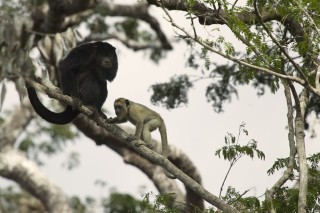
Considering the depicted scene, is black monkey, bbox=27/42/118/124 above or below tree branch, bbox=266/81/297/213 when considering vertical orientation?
above

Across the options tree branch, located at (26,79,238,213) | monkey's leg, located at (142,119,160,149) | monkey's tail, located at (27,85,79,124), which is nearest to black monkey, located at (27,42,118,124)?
monkey's tail, located at (27,85,79,124)

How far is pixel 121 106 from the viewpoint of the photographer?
28.8ft

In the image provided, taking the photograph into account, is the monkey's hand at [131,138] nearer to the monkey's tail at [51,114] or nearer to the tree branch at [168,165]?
the tree branch at [168,165]

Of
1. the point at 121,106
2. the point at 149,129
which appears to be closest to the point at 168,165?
the point at 149,129

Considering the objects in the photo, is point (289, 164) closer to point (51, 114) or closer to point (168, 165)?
point (168, 165)

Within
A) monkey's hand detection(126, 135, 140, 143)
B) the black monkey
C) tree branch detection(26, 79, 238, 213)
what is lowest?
tree branch detection(26, 79, 238, 213)

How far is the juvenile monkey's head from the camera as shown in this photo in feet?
28.7

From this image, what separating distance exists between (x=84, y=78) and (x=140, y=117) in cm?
101

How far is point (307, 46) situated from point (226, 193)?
1583 mm

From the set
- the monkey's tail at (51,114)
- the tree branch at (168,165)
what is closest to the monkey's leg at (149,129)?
the monkey's tail at (51,114)

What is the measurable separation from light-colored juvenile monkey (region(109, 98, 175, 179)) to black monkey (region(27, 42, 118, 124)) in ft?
1.33

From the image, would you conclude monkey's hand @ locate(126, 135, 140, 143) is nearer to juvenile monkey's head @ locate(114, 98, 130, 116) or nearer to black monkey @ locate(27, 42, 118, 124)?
black monkey @ locate(27, 42, 118, 124)

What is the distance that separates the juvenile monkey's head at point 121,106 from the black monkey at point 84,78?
1.19 feet

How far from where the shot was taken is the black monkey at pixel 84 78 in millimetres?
7836
